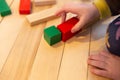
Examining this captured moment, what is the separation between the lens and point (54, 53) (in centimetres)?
57

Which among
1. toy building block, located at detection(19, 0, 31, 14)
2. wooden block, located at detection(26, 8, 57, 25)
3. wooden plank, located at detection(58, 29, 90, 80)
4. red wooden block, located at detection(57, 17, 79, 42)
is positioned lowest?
wooden plank, located at detection(58, 29, 90, 80)

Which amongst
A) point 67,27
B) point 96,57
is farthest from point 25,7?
point 96,57

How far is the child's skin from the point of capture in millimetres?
Answer: 512

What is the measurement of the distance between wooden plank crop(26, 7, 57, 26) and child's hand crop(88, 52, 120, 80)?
0.23 metres

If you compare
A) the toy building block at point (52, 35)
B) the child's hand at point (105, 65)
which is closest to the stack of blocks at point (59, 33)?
the toy building block at point (52, 35)

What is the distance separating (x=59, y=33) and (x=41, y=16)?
133 millimetres

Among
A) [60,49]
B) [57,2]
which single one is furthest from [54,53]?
[57,2]

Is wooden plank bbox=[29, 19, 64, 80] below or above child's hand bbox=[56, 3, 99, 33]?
below

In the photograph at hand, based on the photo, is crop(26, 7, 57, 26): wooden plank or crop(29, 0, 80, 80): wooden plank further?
crop(26, 7, 57, 26): wooden plank

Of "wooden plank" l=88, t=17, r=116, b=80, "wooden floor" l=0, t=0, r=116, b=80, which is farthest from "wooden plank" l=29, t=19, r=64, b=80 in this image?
"wooden plank" l=88, t=17, r=116, b=80

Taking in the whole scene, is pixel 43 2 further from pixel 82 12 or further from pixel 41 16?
pixel 82 12

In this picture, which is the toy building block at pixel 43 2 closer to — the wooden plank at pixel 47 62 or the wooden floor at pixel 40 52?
the wooden floor at pixel 40 52

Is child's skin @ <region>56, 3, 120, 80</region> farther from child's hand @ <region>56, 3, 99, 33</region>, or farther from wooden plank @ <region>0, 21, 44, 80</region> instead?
wooden plank @ <region>0, 21, 44, 80</region>

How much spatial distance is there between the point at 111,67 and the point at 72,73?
0.37ft
